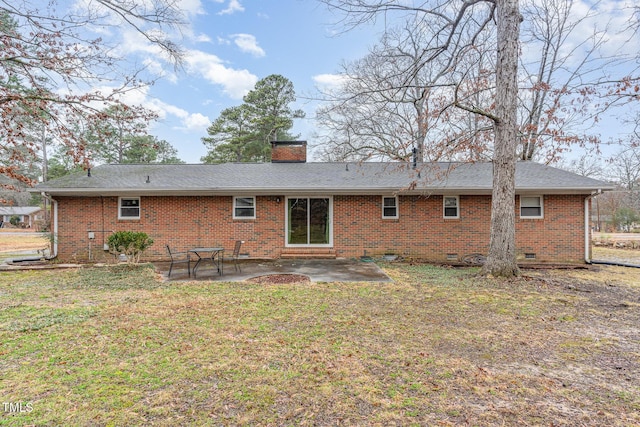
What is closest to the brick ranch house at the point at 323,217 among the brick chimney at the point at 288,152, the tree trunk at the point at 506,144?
the tree trunk at the point at 506,144

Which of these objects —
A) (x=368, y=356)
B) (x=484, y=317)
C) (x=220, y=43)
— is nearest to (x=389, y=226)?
(x=484, y=317)

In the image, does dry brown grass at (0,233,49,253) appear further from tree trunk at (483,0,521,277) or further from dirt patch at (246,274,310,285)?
tree trunk at (483,0,521,277)

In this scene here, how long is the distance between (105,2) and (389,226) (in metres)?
9.72

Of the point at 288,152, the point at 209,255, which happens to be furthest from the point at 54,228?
the point at 288,152

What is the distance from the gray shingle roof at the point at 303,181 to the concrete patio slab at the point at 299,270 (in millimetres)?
2423

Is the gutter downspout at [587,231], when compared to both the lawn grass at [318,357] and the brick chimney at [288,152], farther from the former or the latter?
the brick chimney at [288,152]

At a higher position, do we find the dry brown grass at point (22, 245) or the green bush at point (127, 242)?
the green bush at point (127, 242)

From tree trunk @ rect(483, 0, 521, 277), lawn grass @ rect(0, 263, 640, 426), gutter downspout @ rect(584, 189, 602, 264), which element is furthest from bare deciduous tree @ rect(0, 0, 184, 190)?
gutter downspout @ rect(584, 189, 602, 264)

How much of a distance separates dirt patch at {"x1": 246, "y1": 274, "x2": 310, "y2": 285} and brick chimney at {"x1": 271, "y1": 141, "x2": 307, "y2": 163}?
7295 mm

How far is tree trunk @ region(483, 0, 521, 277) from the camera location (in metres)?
7.88

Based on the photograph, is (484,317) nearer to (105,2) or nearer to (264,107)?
(105,2)

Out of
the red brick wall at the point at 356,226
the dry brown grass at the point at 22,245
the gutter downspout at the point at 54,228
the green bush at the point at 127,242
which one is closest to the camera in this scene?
the green bush at the point at 127,242

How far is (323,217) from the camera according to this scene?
1151 centimetres

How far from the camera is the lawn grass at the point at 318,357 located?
8.14 feet
